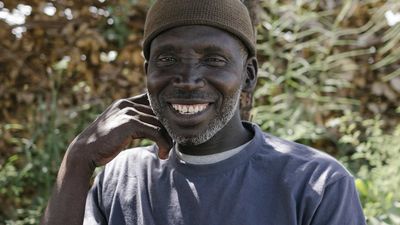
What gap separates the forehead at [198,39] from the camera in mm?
2311

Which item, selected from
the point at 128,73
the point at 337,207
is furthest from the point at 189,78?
the point at 128,73

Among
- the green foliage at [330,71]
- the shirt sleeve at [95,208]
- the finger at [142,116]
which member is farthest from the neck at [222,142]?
the green foliage at [330,71]

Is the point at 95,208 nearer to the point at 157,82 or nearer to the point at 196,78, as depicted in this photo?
the point at 157,82

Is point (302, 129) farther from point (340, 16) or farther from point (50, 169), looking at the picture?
point (50, 169)

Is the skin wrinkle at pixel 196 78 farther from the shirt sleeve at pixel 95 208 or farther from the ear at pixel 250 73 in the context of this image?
the shirt sleeve at pixel 95 208

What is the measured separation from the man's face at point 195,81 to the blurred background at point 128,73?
7.20ft

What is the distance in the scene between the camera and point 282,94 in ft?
15.5

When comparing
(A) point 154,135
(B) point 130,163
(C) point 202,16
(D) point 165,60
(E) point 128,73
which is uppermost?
(C) point 202,16

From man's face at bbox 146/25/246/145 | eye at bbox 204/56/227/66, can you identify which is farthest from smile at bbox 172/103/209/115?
eye at bbox 204/56/227/66

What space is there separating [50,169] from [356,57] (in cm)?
220

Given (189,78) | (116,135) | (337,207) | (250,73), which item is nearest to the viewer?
(337,207)

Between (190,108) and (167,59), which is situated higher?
(167,59)

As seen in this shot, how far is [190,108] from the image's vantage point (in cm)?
232

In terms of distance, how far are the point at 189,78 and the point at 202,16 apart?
8.3 inches
